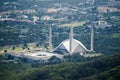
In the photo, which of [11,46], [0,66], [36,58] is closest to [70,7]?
[11,46]

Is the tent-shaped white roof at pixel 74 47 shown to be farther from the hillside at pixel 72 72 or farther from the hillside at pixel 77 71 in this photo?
the hillside at pixel 77 71

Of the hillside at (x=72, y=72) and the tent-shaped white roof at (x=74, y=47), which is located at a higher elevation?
the hillside at (x=72, y=72)

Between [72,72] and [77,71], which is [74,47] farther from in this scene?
[72,72]

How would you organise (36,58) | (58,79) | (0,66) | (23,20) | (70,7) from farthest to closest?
(70,7), (23,20), (36,58), (0,66), (58,79)

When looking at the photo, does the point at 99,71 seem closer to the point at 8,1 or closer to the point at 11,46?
the point at 11,46

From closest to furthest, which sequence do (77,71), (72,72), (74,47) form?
(72,72)
(77,71)
(74,47)

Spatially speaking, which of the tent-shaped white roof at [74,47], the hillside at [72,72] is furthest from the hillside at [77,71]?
the tent-shaped white roof at [74,47]

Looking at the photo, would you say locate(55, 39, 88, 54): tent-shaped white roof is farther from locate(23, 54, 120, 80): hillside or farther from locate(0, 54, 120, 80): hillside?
locate(23, 54, 120, 80): hillside

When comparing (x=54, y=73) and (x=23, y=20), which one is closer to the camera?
(x=54, y=73)

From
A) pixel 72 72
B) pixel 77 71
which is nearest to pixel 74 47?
pixel 77 71

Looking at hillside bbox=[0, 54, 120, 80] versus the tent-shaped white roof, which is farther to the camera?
the tent-shaped white roof

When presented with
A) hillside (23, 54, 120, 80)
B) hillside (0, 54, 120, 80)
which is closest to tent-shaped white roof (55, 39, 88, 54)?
hillside (0, 54, 120, 80)
